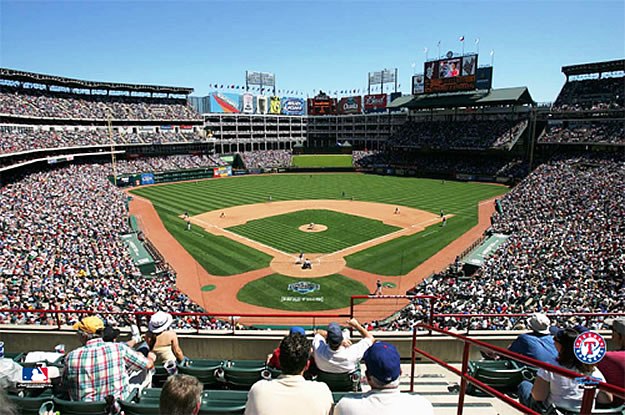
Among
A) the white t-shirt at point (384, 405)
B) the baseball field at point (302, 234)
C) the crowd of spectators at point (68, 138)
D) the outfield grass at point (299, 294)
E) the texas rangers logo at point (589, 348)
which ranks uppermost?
the crowd of spectators at point (68, 138)

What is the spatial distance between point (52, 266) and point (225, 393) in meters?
19.4

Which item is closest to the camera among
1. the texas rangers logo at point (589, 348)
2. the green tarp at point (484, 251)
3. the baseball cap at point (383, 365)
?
the baseball cap at point (383, 365)

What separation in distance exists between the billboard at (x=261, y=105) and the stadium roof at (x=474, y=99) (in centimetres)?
4214

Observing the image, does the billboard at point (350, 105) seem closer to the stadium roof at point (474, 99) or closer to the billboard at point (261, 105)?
the billboard at point (261, 105)

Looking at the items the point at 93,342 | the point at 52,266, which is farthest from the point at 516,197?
the point at 93,342

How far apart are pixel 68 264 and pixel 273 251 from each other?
1332 centimetres

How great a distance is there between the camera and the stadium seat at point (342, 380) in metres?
5.48

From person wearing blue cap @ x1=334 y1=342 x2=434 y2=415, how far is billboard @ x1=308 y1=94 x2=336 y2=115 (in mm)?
110230

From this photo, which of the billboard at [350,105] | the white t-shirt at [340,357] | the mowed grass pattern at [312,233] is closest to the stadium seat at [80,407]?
the white t-shirt at [340,357]

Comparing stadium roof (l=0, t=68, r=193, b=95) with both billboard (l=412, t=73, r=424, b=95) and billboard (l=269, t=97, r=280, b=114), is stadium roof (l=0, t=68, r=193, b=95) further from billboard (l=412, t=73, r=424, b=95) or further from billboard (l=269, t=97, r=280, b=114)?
billboard (l=412, t=73, r=424, b=95)

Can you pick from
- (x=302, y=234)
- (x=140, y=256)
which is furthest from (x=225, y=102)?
(x=140, y=256)

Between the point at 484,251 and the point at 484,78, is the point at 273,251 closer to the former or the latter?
the point at 484,251

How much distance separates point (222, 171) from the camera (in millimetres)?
76500

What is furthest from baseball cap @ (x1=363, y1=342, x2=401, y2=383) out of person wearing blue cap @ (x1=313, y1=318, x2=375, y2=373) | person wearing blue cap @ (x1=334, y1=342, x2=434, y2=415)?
person wearing blue cap @ (x1=313, y1=318, x2=375, y2=373)
